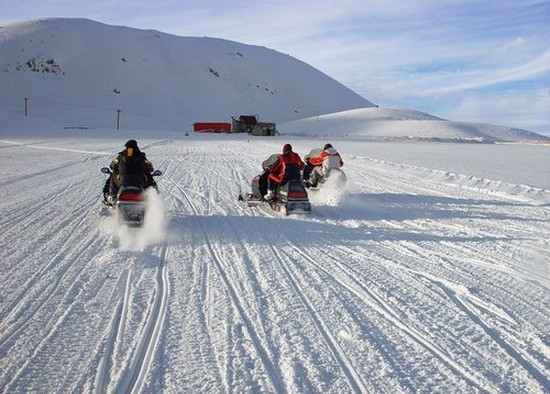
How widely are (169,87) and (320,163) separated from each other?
101 meters

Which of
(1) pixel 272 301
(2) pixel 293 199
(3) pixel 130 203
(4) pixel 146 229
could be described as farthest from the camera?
(2) pixel 293 199

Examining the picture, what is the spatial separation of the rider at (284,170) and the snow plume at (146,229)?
8.52 feet

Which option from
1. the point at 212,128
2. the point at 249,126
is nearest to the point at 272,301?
the point at 249,126

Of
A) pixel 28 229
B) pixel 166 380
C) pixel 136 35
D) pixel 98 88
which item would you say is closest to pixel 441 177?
pixel 28 229

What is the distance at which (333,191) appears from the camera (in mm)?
12859

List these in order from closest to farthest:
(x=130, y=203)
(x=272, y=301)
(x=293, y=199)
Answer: (x=272, y=301), (x=130, y=203), (x=293, y=199)

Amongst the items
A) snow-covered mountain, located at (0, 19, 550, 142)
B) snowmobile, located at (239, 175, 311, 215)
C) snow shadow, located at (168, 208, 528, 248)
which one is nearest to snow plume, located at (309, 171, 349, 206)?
snowmobile, located at (239, 175, 311, 215)

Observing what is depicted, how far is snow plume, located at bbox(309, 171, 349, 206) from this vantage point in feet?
41.8

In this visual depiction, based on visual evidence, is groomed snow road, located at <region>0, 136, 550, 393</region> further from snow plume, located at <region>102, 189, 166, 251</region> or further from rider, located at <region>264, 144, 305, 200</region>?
rider, located at <region>264, 144, 305, 200</region>

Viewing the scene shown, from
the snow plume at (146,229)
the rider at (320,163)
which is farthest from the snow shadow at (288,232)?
the rider at (320,163)

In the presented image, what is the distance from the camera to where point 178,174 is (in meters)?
18.1

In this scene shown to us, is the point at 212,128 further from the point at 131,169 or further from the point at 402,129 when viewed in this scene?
the point at 131,169

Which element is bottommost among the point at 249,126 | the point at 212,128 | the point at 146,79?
the point at 212,128

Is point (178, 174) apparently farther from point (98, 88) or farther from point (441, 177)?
point (98, 88)
